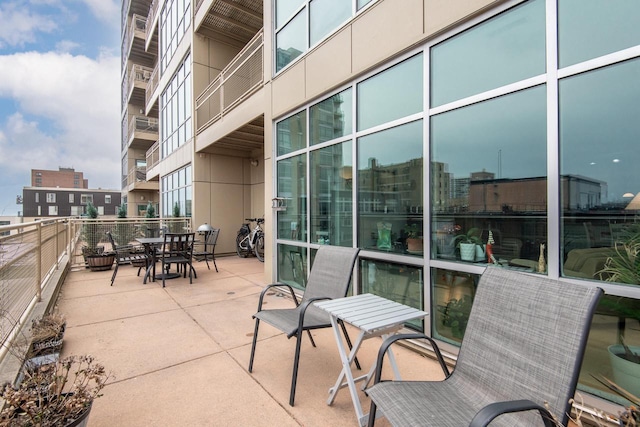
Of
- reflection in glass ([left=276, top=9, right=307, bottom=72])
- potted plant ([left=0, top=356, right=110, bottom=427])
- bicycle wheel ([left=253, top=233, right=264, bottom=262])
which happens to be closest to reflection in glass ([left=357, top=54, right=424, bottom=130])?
reflection in glass ([left=276, top=9, right=307, bottom=72])

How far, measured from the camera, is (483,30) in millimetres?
2660

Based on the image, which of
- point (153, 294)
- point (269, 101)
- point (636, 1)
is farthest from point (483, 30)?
point (153, 294)

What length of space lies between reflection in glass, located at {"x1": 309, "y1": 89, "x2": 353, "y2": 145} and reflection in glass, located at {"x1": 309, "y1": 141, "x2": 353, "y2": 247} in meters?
0.18

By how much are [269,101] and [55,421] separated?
5114mm

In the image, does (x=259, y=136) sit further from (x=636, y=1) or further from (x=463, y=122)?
(x=636, y=1)

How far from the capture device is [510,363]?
160 centimetres

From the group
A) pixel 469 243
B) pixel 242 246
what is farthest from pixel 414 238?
pixel 242 246

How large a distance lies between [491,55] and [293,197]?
3350 mm

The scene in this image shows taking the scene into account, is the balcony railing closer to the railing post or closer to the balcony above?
the balcony above

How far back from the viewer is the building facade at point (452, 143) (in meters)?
2.02

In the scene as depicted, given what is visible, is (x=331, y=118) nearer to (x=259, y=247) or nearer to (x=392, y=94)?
(x=392, y=94)

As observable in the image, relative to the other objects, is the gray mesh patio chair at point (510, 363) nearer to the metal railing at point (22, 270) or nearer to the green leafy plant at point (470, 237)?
the green leafy plant at point (470, 237)

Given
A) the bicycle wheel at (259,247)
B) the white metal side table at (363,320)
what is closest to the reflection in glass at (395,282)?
the white metal side table at (363,320)

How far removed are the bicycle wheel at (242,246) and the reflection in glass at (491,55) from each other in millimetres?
7397
